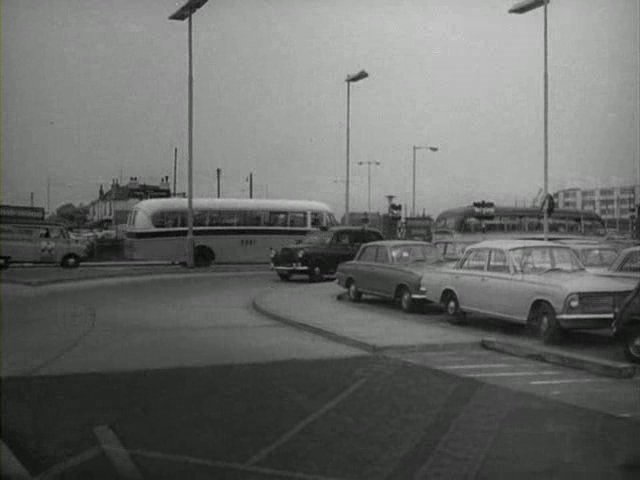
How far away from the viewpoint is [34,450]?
5.33 feet

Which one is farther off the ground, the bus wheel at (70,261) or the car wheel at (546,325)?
the bus wheel at (70,261)

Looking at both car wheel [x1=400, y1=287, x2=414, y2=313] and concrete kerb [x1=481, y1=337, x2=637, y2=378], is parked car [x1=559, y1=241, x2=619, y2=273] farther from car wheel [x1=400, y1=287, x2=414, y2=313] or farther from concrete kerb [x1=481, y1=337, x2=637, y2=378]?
car wheel [x1=400, y1=287, x2=414, y2=313]

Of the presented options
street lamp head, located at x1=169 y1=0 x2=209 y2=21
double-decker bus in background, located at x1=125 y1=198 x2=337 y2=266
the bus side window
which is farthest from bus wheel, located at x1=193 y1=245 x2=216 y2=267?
street lamp head, located at x1=169 y1=0 x2=209 y2=21

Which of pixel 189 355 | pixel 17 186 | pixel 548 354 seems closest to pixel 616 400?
pixel 548 354

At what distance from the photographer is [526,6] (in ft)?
9.02

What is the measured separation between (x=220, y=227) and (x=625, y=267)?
423 cm

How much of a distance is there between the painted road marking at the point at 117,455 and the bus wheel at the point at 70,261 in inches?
15.8

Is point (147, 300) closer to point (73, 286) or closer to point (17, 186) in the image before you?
point (73, 286)

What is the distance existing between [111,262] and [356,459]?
3.31 feet

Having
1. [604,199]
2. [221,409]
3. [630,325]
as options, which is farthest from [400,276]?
[221,409]

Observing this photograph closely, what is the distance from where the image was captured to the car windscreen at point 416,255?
7.63 meters

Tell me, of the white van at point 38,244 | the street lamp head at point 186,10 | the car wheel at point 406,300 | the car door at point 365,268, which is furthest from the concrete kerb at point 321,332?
the car wheel at point 406,300

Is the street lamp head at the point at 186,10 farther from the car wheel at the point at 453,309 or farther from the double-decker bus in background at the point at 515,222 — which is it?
the car wheel at the point at 453,309

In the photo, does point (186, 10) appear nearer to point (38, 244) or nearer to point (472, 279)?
point (38, 244)
